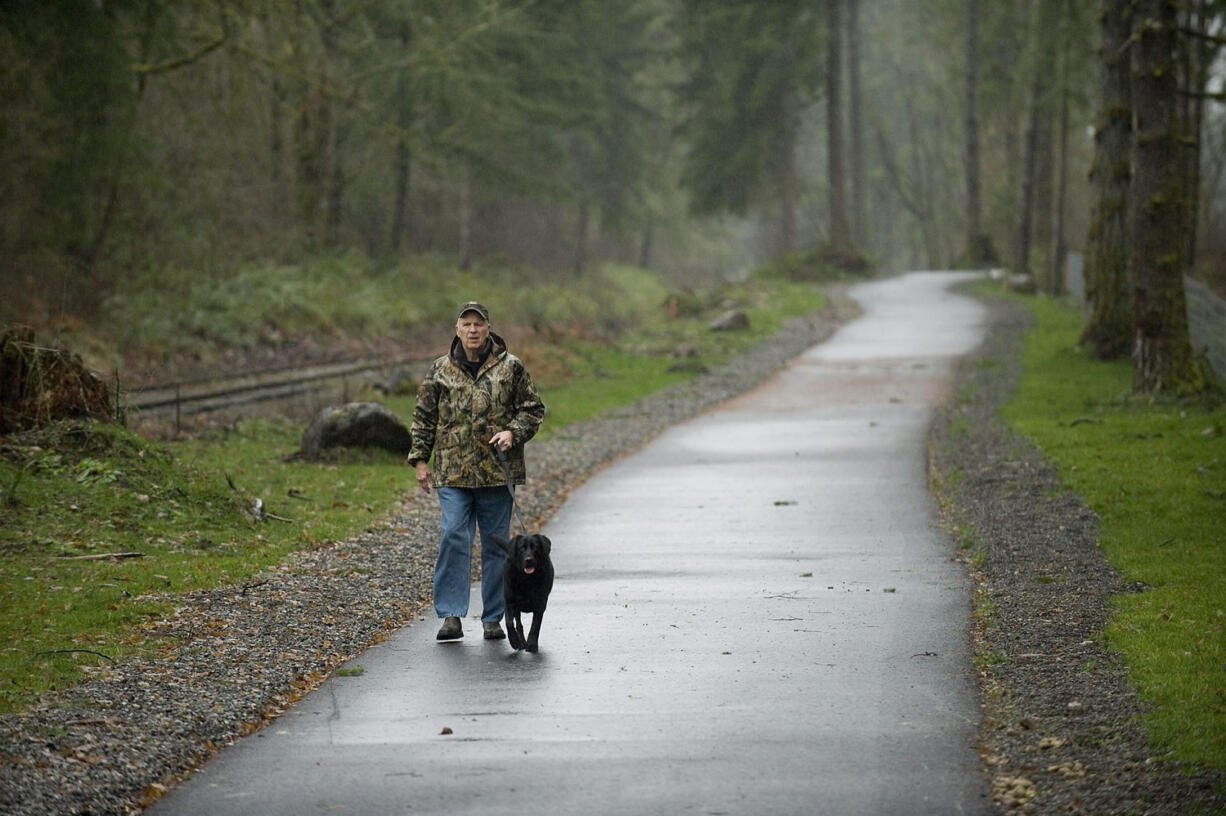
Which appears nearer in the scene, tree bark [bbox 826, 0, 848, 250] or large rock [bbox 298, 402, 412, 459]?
large rock [bbox 298, 402, 412, 459]

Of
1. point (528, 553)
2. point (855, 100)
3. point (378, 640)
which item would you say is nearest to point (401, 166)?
point (855, 100)

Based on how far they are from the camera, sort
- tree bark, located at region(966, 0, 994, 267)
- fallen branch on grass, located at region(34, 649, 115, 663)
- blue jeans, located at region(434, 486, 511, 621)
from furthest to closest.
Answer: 1. tree bark, located at region(966, 0, 994, 267)
2. blue jeans, located at region(434, 486, 511, 621)
3. fallen branch on grass, located at region(34, 649, 115, 663)

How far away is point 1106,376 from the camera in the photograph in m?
25.4

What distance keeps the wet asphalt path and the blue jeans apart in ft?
0.94

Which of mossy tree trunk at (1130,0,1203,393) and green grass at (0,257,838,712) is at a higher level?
mossy tree trunk at (1130,0,1203,393)

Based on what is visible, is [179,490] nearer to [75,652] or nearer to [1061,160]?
[75,652]

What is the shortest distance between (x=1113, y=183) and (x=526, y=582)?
19934 millimetres

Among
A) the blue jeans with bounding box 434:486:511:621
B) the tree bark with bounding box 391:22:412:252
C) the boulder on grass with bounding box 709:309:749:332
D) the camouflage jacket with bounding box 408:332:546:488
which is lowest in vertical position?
the boulder on grass with bounding box 709:309:749:332

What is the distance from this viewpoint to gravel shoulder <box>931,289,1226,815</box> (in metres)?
6.66

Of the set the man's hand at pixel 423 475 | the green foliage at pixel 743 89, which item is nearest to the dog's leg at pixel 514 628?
the man's hand at pixel 423 475

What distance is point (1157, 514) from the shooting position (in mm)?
13664

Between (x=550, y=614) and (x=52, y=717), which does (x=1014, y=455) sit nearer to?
(x=550, y=614)

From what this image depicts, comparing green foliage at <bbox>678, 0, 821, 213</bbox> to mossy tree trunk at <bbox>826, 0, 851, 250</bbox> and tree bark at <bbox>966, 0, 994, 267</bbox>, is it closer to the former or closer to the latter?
mossy tree trunk at <bbox>826, 0, 851, 250</bbox>

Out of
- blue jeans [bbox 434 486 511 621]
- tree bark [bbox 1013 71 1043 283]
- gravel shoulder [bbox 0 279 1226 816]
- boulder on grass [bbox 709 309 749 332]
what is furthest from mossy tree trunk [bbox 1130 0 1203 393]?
tree bark [bbox 1013 71 1043 283]
